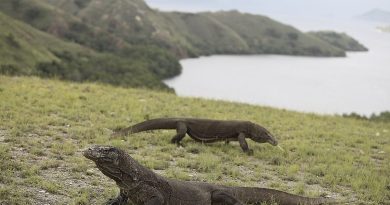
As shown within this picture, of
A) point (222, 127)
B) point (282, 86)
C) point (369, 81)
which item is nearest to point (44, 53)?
point (282, 86)

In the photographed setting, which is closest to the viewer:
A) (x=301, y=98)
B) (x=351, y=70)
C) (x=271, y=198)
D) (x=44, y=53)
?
(x=271, y=198)

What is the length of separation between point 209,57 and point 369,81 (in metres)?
73.6

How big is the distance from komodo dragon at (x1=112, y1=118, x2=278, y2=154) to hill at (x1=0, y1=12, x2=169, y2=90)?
63.1 m

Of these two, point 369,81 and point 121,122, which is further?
point 369,81

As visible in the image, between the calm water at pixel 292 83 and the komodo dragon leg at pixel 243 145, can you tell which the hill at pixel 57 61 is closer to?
the calm water at pixel 292 83

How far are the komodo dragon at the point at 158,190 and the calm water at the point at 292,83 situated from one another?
5601 centimetres

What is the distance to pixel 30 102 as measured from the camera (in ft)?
58.1

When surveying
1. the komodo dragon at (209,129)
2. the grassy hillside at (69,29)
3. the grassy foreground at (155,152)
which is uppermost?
the grassy hillside at (69,29)

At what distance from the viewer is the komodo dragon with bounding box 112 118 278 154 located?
14367 mm

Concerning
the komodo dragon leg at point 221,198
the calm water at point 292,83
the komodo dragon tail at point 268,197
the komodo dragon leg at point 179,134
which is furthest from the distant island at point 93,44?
the komodo dragon leg at point 221,198

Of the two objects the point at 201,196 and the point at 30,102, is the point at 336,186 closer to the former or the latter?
the point at 201,196

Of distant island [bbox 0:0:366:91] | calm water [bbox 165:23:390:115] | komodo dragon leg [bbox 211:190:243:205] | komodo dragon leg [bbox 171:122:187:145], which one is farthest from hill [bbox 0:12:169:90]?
komodo dragon leg [bbox 211:190:243:205]

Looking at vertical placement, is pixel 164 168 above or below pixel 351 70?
below

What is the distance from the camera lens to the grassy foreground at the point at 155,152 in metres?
9.76
